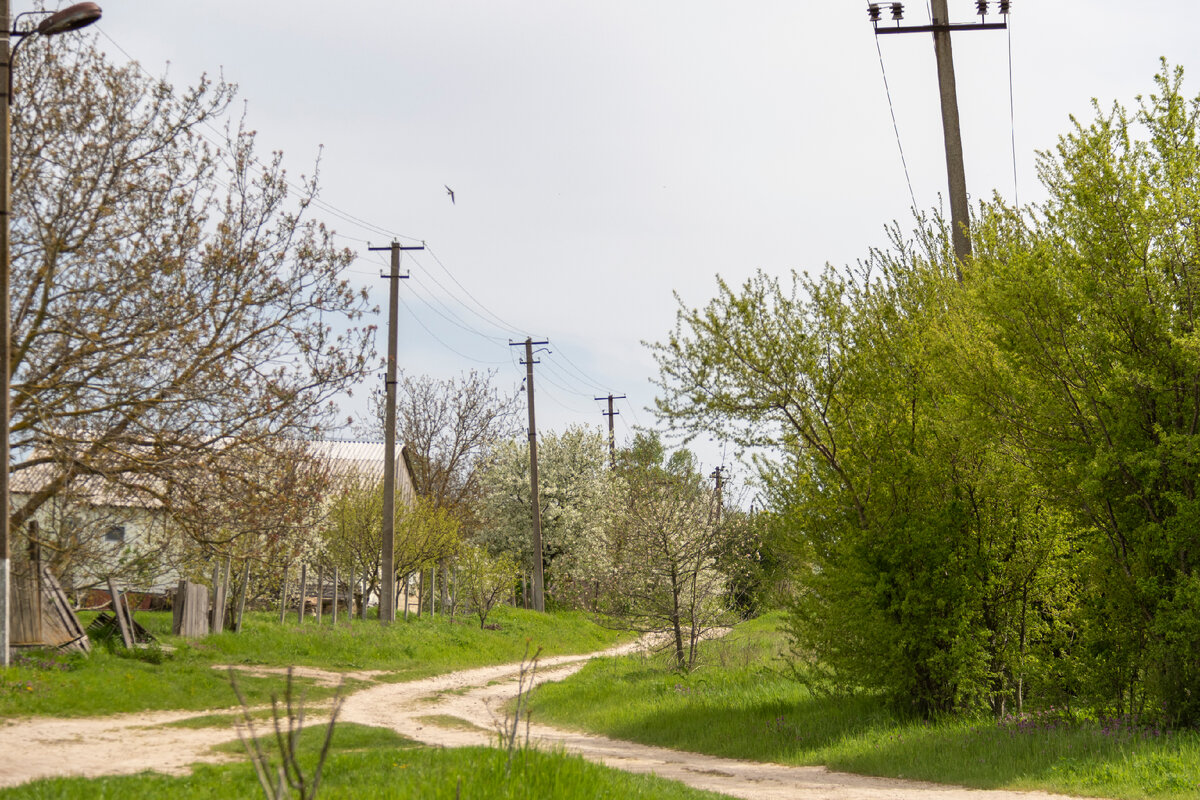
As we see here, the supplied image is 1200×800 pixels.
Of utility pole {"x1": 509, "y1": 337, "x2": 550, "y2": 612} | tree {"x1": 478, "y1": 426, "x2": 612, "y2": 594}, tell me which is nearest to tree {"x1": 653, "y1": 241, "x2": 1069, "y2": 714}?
utility pole {"x1": 509, "y1": 337, "x2": 550, "y2": 612}

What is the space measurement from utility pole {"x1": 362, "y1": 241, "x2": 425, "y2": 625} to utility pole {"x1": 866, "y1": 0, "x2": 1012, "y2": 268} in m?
16.8

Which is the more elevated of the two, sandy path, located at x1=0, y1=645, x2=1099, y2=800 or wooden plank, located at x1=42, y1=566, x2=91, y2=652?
wooden plank, located at x1=42, y1=566, x2=91, y2=652

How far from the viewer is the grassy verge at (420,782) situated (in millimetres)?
6312

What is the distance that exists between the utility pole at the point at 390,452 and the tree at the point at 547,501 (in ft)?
60.2

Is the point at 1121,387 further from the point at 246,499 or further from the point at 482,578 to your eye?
the point at 482,578

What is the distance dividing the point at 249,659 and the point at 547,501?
27286 millimetres

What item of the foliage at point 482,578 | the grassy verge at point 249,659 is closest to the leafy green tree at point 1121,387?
the grassy verge at point 249,659

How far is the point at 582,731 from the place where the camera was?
1517 centimetres

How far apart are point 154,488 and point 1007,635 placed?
13284 millimetres

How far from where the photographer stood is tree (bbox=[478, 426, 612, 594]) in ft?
151

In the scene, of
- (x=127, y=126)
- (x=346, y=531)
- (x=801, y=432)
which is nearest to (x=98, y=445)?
(x=127, y=126)

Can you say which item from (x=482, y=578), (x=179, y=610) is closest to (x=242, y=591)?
(x=179, y=610)

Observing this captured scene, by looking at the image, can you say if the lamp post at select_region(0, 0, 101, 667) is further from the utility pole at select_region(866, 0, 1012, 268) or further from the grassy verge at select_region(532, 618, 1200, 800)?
the utility pole at select_region(866, 0, 1012, 268)

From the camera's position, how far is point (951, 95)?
14.3m
